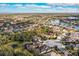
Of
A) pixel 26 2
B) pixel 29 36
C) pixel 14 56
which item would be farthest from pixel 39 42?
pixel 26 2

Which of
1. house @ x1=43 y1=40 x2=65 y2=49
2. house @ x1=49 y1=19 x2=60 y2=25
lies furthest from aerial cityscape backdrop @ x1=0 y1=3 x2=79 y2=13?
house @ x1=43 y1=40 x2=65 y2=49

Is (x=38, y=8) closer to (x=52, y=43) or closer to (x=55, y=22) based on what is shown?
(x=55, y=22)

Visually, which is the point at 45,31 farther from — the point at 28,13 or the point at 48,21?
the point at 28,13

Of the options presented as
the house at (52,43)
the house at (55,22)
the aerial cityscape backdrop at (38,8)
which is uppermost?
the aerial cityscape backdrop at (38,8)

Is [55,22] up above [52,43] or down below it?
above

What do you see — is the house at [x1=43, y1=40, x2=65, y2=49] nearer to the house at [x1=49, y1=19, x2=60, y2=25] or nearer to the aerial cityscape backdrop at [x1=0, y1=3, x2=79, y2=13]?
the house at [x1=49, y1=19, x2=60, y2=25]

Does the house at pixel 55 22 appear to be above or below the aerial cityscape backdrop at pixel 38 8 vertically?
below

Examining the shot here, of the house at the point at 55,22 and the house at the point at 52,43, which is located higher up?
the house at the point at 55,22

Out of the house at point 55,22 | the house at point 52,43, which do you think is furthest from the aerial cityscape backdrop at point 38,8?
the house at point 52,43

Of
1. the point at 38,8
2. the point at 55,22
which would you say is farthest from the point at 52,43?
the point at 38,8

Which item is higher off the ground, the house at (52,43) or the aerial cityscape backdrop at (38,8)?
the aerial cityscape backdrop at (38,8)

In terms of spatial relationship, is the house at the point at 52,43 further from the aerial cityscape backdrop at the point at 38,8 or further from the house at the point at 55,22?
the aerial cityscape backdrop at the point at 38,8
